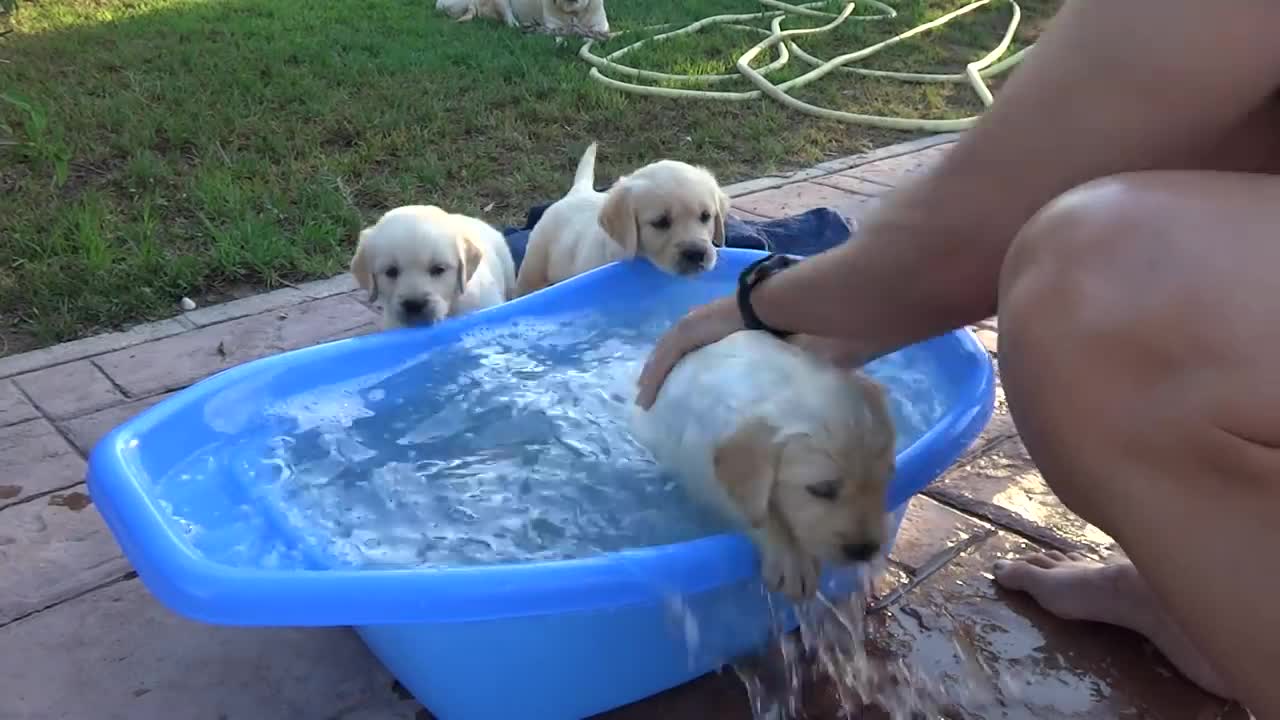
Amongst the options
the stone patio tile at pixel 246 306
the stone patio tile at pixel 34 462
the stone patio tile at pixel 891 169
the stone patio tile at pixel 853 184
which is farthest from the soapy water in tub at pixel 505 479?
the stone patio tile at pixel 891 169

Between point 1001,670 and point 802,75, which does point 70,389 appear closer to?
point 1001,670

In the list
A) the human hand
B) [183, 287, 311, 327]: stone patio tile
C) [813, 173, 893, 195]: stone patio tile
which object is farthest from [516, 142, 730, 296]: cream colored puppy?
[813, 173, 893, 195]: stone patio tile

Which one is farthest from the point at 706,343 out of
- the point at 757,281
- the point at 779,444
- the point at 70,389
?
the point at 70,389

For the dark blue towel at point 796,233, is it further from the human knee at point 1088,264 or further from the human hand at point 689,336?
the human knee at point 1088,264

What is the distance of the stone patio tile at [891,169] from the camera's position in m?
4.09

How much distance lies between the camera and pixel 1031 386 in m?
1.24

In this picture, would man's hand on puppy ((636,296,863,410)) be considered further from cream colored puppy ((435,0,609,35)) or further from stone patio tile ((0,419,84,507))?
cream colored puppy ((435,0,609,35))

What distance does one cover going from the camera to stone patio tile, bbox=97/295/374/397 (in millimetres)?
2648

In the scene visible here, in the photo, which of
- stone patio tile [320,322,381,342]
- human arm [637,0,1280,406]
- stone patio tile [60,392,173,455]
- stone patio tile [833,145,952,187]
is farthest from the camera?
stone patio tile [833,145,952,187]

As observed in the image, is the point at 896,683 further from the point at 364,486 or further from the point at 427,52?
the point at 427,52

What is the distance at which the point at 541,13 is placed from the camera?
6770mm

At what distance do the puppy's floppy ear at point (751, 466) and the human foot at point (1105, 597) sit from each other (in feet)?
1.80

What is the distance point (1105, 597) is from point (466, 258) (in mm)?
1693

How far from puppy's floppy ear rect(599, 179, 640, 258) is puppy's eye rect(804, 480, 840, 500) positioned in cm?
136
